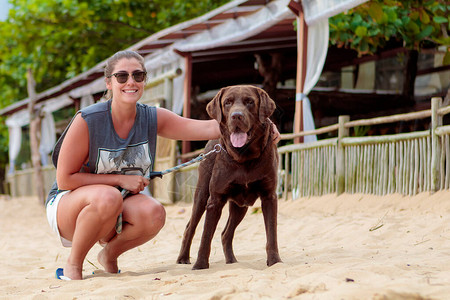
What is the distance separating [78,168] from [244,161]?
3.51ft

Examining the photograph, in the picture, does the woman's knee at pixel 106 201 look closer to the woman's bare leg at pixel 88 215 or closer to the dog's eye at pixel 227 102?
the woman's bare leg at pixel 88 215

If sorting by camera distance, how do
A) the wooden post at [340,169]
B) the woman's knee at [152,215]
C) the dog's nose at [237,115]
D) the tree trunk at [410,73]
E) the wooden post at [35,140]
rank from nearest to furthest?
the dog's nose at [237,115]
the woman's knee at [152,215]
the wooden post at [340,169]
the tree trunk at [410,73]
the wooden post at [35,140]

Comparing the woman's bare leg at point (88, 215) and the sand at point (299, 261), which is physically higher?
the woman's bare leg at point (88, 215)

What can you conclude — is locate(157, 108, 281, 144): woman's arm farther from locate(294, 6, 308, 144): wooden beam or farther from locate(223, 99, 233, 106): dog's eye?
locate(294, 6, 308, 144): wooden beam

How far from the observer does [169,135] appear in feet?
12.5

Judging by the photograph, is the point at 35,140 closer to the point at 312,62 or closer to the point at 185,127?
the point at 312,62

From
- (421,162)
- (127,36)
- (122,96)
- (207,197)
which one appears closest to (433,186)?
(421,162)

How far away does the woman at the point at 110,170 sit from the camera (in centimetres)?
334

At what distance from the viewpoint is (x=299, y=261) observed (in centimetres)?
351

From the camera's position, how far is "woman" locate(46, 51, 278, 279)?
3.34 metres

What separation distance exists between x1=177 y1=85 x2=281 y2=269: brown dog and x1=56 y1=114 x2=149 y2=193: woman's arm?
1.70 feet

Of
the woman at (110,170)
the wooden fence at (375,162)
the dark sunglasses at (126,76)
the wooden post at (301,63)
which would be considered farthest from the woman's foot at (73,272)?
the wooden post at (301,63)

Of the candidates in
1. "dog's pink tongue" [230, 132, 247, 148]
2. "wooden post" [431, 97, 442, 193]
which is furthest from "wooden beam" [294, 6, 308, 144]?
"dog's pink tongue" [230, 132, 247, 148]

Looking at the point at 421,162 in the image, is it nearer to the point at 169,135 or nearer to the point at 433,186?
Result: the point at 433,186
